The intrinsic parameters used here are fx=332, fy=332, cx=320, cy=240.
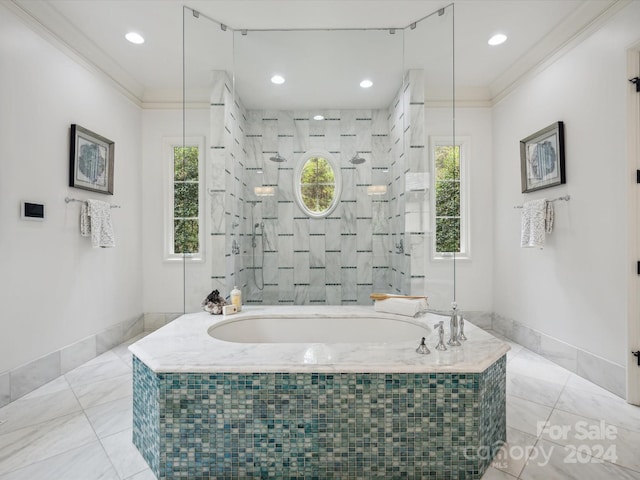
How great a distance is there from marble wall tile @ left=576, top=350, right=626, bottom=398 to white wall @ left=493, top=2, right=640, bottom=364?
56mm

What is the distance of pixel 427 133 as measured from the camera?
2596mm

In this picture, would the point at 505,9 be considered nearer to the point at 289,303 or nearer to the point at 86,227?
the point at 289,303

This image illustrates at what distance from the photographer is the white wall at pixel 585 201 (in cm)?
228

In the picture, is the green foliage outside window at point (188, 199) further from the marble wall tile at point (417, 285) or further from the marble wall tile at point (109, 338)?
the marble wall tile at point (417, 285)

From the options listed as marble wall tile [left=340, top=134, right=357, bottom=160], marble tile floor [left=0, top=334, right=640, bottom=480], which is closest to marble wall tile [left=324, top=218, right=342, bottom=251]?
marble wall tile [left=340, top=134, right=357, bottom=160]

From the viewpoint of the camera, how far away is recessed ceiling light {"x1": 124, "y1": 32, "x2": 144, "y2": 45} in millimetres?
2826

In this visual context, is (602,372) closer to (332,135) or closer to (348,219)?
(348,219)

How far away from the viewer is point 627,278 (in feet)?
7.24

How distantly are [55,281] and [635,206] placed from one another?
13.9 feet

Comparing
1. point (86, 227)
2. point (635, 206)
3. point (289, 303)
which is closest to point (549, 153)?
point (635, 206)

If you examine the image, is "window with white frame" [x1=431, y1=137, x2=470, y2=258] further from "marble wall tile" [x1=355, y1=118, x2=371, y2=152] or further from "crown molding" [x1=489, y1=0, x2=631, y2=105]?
"crown molding" [x1=489, y1=0, x2=631, y2=105]

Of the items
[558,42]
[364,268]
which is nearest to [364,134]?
[364,268]

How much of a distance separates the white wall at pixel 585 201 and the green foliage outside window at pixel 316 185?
6.49 feet

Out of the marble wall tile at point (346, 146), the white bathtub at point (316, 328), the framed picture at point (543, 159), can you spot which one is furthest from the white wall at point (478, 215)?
the white bathtub at point (316, 328)
